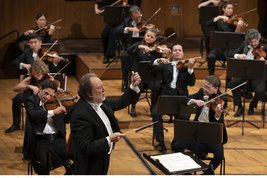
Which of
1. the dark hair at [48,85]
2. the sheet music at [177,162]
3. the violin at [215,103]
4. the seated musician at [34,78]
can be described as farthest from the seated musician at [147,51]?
the sheet music at [177,162]

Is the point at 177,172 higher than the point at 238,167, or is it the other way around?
the point at 177,172

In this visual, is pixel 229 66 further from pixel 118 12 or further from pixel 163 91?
pixel 118 12

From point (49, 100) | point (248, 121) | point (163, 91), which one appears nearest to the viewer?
point (49, 100)

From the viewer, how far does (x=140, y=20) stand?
9172 millimetres

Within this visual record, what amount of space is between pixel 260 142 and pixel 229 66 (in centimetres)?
98

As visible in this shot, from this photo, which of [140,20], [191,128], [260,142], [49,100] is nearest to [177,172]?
[191,128]

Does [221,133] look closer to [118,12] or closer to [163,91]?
[163,91]

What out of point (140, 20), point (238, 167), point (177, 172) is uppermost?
point (140, 20)

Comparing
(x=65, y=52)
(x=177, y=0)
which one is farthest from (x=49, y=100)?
(x=177, y=0)

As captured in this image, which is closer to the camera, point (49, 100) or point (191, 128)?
point (191, 128)

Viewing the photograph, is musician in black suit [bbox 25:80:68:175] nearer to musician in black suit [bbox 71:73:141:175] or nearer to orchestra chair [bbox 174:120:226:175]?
orchestra chair [bbox 174:120:226:175]

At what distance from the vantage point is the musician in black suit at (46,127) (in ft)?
19.9

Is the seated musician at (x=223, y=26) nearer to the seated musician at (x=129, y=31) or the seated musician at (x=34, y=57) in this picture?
the seated musician at (x=129, y=31)

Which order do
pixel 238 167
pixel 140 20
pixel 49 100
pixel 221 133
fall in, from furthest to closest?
pixel 140 20
pixel 238 167
pixel 49 100
pixel 221 133
